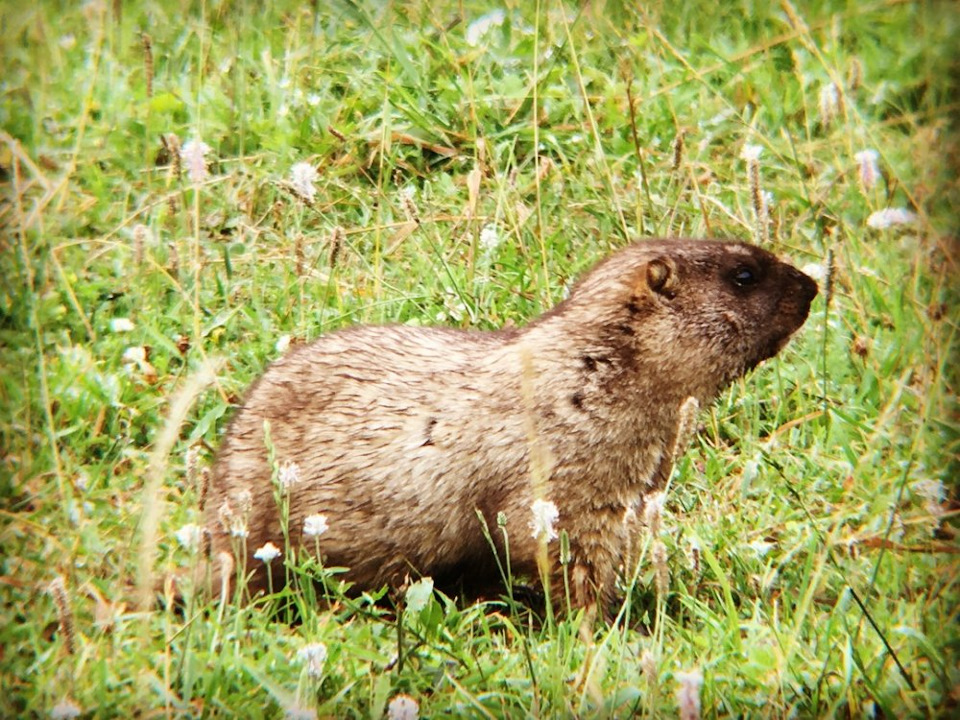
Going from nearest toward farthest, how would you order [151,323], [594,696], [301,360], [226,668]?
[594,696] < [226,668] < [301,360] < [151,323]

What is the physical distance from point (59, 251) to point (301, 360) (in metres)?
1.52

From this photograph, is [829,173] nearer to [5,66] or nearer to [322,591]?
[322,591]

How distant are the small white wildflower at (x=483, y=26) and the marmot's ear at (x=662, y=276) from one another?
1733mm

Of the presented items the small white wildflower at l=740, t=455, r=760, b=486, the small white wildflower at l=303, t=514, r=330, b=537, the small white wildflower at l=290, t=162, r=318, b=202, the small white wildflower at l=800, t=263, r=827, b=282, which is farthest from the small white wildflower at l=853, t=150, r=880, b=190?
the small white wildflower at l=303, t=514, r=330, b=537

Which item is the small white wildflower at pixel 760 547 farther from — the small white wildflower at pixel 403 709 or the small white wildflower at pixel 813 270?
the small white wildflower at pixel 403 709

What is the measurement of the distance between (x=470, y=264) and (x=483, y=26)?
1143 mm

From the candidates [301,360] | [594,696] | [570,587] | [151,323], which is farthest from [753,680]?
[151,323]

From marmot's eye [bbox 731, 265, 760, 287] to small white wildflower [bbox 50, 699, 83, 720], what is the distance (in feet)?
8.42

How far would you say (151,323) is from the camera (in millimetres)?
5285

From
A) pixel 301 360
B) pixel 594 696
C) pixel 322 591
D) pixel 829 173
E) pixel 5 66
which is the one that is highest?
pixel 5 66

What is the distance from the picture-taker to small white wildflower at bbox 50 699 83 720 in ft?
10.1

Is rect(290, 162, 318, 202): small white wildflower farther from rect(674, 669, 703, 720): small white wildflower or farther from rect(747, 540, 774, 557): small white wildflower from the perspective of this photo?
rect(674, 669, 703, 720): small white wildflower

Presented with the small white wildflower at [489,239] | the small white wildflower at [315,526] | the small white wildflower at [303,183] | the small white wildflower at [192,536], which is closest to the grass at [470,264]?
the small white wildflower at [489,239]

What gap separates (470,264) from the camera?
17.4 ft
